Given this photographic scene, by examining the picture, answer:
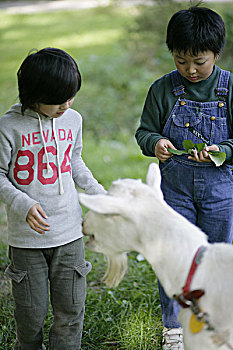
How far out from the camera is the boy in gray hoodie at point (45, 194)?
2344mm

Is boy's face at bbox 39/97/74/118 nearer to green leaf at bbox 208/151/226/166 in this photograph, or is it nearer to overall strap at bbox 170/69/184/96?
overall strap at bbox 170/69/184/96

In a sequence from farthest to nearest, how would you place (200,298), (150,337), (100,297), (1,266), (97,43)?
1. (97,43)
2. (1,266)
3. (100,297)
4. (150,337)
5. (200,298)

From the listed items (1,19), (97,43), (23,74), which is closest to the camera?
(23,74)

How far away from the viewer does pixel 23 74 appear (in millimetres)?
2355

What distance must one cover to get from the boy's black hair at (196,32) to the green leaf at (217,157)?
54cm

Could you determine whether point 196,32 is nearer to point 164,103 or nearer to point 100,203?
point 164,103

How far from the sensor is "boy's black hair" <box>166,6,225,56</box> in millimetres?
2574

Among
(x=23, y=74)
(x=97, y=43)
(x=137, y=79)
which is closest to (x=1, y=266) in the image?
(x=23, y=74)

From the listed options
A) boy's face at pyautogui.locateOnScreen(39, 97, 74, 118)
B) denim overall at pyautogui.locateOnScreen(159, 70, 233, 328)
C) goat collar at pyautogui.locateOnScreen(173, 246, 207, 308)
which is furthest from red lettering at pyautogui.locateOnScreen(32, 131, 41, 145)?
goat collar at pyautogui.locateOnScreen(173, 246, 207, 308)

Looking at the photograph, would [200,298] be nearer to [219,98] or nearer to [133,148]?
[219,98]

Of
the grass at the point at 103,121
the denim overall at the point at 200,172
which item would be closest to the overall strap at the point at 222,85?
the denim overall at the point at 200,172

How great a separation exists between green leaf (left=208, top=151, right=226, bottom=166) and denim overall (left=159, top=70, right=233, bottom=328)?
139mm

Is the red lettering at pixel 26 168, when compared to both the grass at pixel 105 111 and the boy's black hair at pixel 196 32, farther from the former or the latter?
the boy's black hair at pixel 196 32

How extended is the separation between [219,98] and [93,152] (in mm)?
4324
